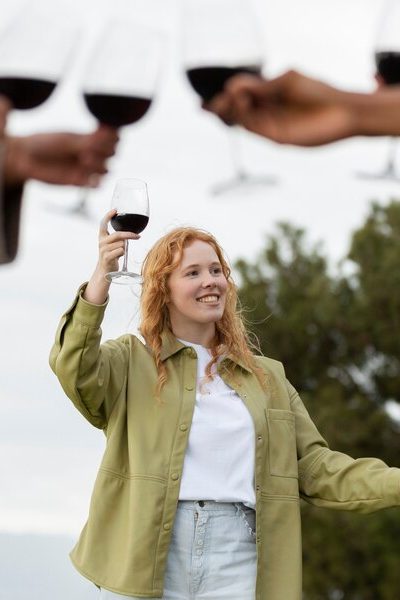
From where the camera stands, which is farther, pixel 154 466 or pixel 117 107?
pixel 117 107

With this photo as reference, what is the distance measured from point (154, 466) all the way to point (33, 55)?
8.10 ft

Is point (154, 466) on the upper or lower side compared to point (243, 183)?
lower

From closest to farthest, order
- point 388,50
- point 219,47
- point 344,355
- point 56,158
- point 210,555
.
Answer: point 210,555 → point 388,50 → point 219,47 → point 56,158 → point 344,355

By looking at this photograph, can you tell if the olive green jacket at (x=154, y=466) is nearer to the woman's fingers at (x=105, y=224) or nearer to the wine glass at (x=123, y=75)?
the woman's fingers at (x=105, y=224)

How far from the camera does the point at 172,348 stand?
2.69 m

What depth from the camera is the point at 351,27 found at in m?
4.95

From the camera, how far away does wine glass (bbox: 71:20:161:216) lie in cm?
436

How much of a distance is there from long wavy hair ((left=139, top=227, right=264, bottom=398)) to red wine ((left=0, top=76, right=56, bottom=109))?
209 cm

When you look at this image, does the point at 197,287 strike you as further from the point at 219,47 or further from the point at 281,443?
the point at 219,47

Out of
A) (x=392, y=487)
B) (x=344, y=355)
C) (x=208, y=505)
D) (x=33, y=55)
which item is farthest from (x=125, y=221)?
(x=344, y=355)

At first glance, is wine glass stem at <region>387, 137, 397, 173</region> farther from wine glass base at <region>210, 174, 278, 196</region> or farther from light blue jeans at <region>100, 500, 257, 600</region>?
light blue jeans at <region>100, 500, 257, 600</region>

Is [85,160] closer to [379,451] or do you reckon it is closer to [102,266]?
[102,266]

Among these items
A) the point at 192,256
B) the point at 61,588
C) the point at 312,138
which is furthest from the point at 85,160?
the point at 192,256

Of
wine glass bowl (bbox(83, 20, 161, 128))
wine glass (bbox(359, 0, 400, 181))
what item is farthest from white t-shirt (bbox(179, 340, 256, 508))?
wine glass bowl (bbox(83, 20, 161, 128))
